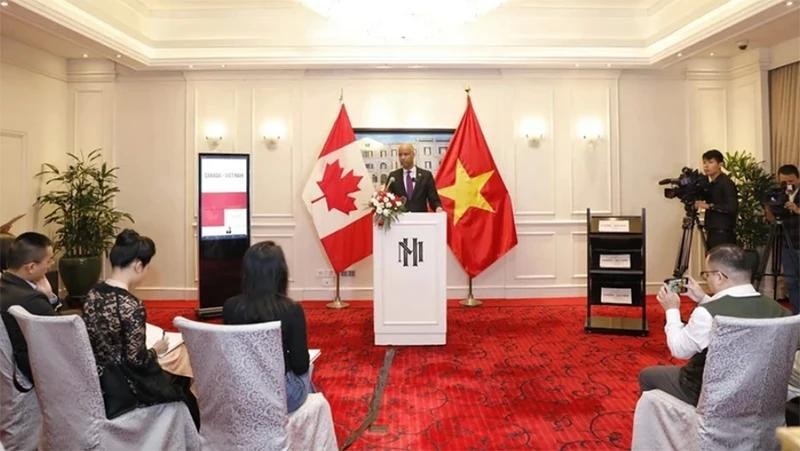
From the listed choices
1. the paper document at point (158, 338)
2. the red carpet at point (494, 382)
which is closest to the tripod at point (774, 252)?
the red carpet at point (494, 382)

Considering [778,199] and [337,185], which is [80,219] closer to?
[337,185]

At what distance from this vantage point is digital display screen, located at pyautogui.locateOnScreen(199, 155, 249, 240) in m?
5.77

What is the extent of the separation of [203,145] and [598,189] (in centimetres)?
512

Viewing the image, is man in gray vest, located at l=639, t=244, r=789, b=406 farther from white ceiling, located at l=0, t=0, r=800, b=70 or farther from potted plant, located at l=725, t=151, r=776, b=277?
white ceiling, located at l=0, t=0, r=800, b=70

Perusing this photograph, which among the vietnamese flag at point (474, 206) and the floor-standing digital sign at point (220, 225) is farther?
the vietnamese flag at point (474, 206)

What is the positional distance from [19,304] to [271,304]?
114 cm

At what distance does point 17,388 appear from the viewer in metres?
2.42

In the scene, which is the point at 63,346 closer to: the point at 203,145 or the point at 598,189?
the point at 203,145

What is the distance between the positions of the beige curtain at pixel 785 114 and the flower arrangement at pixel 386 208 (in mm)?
4859

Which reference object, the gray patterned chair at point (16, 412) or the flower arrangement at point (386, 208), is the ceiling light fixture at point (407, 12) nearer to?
the flower arrangement at point (386, 208)

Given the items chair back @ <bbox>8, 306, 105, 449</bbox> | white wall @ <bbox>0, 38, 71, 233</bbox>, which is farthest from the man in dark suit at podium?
white wall @ <bbox>0, 38, 71, 233</bbox>

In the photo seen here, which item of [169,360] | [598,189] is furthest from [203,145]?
[598,189]

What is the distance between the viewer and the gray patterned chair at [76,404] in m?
2.02

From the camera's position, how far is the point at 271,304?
7.14 feet
